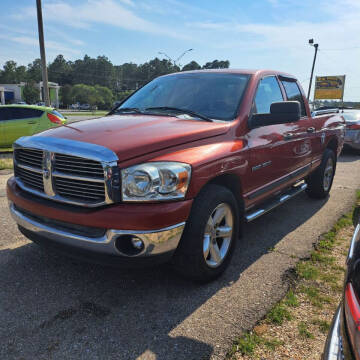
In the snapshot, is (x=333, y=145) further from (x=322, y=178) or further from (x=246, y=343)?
(x=246, y=343)

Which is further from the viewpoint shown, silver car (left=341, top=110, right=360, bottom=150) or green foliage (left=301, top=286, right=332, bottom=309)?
silver car (left=341, top=110, right=360, bottom=150)

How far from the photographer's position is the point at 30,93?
7725 cm

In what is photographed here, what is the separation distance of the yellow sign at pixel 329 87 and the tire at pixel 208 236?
47.8 m

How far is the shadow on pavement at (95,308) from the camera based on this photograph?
219cm

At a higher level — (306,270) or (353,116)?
(353,116)

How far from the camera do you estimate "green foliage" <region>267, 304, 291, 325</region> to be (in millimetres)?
2490

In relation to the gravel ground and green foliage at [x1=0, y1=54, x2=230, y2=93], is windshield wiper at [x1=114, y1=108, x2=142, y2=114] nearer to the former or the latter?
the gravel ground

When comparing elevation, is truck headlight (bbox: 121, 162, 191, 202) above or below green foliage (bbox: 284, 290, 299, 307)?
above

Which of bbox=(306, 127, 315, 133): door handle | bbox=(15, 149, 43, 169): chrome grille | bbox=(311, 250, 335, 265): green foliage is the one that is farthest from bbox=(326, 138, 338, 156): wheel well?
bbox=(15, 149, 43, 169): chrome grille

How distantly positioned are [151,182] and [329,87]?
1938 inches

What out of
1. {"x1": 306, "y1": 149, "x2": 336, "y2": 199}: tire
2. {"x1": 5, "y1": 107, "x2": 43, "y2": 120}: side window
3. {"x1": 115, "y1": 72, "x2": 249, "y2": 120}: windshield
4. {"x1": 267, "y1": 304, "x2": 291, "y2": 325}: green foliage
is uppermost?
{"x1": 115, "y1": 72, "x2": 249, "y2": 120}: windshield

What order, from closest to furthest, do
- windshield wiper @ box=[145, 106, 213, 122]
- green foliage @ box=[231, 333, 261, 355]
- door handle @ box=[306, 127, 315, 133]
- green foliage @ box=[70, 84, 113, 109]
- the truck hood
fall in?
green foliage @ box=[231, 333, 261, 355]
the truck hood
windshield wiper @ box=[145, 106, 213, 122]
door handle @ box=[306, 127, 315, 133]
green foliage @ box=[70, 84, 113, 109]

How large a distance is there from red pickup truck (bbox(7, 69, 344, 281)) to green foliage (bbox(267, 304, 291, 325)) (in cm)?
57

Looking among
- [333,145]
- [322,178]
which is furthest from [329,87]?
[322,178]
